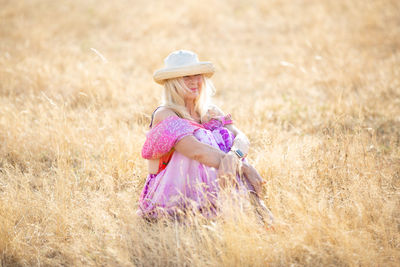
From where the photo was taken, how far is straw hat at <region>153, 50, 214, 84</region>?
10.2ft

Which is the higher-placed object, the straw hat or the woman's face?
the straw hat

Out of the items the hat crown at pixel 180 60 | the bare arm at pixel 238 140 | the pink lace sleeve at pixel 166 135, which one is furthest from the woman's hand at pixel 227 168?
the hat crown at pixel 180 60

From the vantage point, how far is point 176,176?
310 centimetres

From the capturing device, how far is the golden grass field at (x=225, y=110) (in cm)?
268

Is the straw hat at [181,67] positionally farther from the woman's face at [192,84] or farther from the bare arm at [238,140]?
the bare arm at [238,140]

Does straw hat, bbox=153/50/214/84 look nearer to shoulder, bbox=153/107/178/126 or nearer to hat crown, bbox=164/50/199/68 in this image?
hat crown, bbox=164/50/199/68

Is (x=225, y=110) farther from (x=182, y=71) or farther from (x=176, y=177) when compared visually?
(x=176, y=177)

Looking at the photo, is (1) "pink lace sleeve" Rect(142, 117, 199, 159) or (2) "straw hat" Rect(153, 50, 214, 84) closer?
(1) "pink lace sleeve" Rect(142, 117, 199, 159)

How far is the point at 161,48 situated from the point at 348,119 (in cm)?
456

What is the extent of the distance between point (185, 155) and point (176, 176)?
204 millimetres

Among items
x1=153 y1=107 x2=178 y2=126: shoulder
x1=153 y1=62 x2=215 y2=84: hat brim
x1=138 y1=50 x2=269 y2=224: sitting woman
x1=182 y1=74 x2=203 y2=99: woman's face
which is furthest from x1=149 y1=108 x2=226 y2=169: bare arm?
x1=153 y1=62 x2=215 y2=84: hat brim

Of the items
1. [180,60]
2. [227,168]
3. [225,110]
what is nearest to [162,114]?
[180,60]

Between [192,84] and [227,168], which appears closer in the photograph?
[227,168]

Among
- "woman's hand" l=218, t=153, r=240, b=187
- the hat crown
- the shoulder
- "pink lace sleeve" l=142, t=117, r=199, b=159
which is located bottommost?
"woman's hand" l=218, t=153, r=240, b=187
